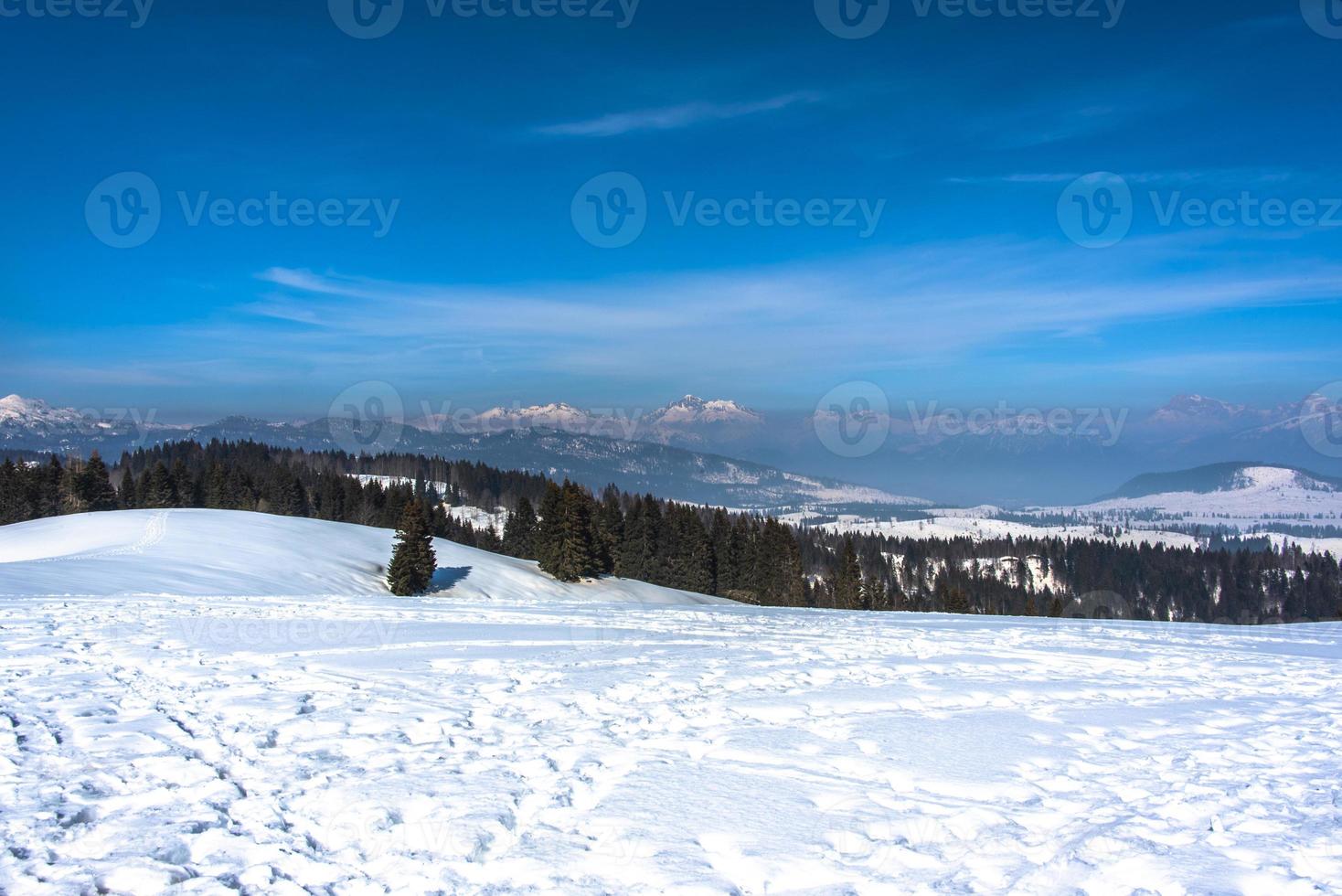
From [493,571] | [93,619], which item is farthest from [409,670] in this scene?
[493,571]

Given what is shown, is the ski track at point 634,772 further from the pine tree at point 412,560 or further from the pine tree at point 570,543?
the pine tree at point 570,543

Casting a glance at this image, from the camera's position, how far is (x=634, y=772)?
7.46m

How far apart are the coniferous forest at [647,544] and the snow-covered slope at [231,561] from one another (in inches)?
133

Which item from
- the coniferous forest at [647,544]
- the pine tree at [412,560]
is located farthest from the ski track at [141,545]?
the coniferous forest at [647,544]

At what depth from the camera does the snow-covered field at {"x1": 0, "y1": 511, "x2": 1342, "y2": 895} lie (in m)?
5.39

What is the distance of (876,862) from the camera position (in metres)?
5.66

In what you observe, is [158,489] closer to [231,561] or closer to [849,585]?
[231,561]

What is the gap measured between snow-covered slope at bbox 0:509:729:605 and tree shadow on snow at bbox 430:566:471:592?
80mm

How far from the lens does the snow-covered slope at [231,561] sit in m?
26.9

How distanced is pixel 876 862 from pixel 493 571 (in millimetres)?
53359

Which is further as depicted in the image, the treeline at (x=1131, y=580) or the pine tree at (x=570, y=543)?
the treeline at (x=1131, y=580)

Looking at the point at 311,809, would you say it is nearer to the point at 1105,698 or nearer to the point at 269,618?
the point at 1105,698

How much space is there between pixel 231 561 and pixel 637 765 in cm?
4002

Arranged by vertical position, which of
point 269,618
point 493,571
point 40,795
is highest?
point 40,795
